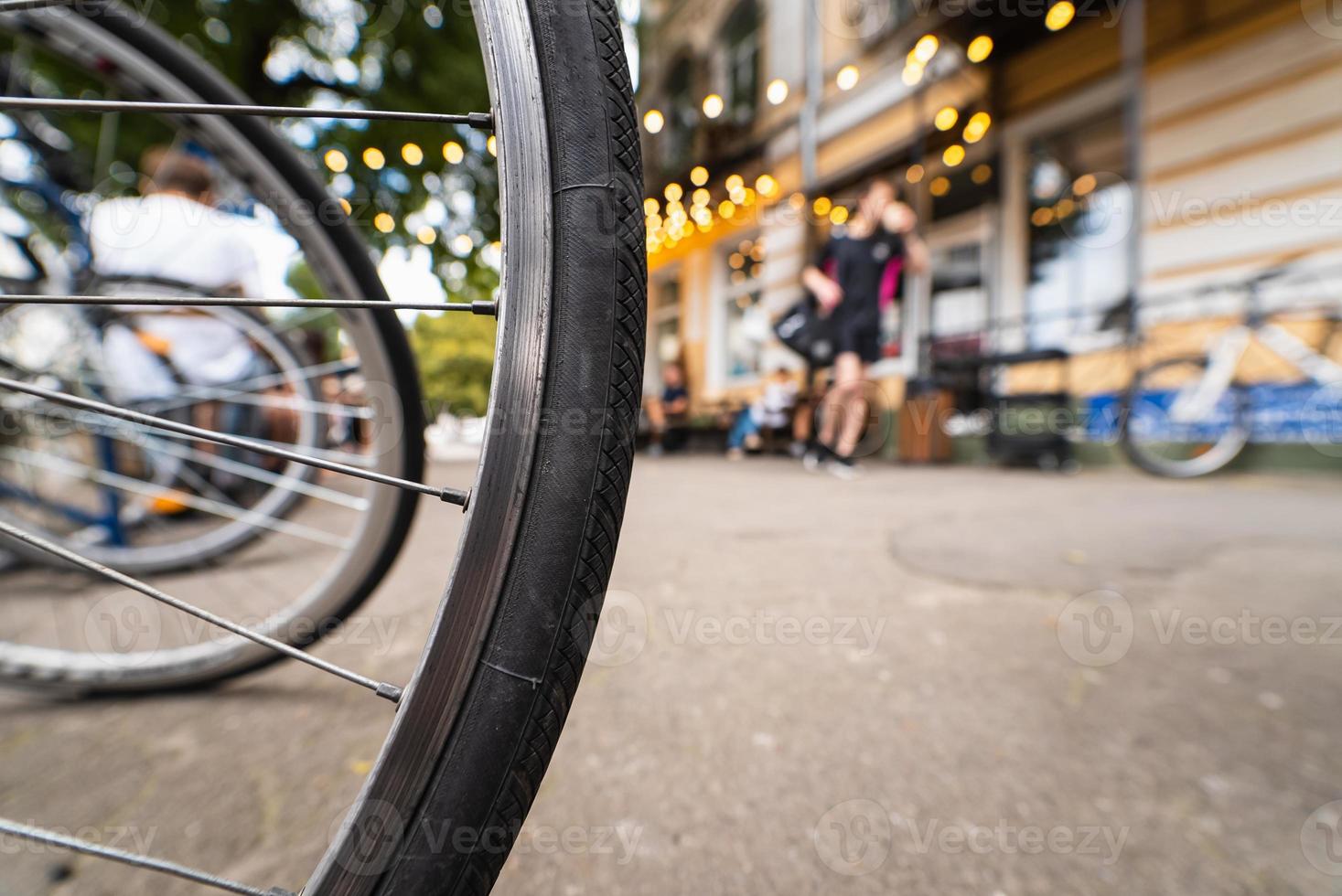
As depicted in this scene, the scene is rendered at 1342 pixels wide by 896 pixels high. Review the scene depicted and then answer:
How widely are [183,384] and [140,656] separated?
4.62ft

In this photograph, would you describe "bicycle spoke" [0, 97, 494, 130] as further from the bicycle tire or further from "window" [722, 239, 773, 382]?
"window" [722, 239, 773, 382]

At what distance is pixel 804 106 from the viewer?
7.07 metres

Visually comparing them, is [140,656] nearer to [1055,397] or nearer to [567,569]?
[567,569]

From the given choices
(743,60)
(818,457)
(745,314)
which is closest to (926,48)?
(745,314)

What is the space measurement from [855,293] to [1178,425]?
229 centimetres

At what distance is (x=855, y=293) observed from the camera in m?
4.09

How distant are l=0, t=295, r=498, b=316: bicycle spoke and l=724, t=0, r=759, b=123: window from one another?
910 cm

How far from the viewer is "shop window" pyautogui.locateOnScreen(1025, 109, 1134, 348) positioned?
14.8 feet

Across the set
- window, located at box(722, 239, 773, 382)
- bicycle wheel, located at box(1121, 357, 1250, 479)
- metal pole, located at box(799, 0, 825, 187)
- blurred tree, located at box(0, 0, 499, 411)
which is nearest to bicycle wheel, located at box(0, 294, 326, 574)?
blurred tree, located at box(0, 0, 499, 411)

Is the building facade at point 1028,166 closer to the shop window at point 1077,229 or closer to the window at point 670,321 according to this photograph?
the shop window at point 1077,229

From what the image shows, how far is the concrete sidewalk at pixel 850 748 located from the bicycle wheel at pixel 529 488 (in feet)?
0.91

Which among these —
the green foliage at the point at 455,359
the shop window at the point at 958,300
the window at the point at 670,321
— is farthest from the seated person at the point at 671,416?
the green foliage at the point at 455,359

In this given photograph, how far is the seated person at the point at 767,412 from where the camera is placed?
19.7ft

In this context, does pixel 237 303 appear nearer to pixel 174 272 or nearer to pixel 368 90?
pixel 174 272
